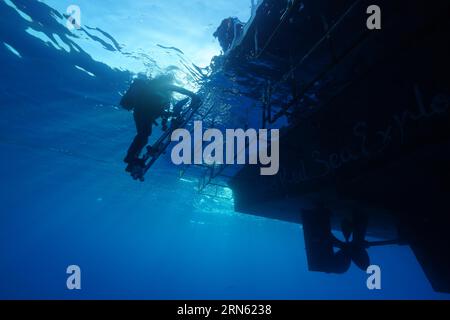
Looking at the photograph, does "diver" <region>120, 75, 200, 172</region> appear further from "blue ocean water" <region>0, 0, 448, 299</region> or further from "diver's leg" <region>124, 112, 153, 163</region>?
"blue ocean water" <region>0, 0, 448, 299</region>

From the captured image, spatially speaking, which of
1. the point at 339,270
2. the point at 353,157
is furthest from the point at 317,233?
the point at 353,157

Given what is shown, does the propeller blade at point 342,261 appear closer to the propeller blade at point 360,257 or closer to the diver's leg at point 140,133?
the propeller blade at point 360,257

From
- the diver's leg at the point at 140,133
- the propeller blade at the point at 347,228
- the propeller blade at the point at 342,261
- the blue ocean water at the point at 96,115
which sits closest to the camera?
the propeller blade at the point at 342,261

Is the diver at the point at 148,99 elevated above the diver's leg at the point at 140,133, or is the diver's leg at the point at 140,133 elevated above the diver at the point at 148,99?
the diver at the point at 148,99

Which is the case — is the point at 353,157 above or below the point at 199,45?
below

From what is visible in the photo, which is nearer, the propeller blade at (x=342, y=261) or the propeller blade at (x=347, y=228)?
the propeller blade at (x=342, y=261)

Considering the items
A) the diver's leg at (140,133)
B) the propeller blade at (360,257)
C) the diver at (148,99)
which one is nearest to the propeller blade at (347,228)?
the propeller blade at (360,257)

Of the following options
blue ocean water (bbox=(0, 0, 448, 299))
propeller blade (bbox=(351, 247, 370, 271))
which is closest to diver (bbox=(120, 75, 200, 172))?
blue ocean water (bbox=(0, 0, 448, 299))

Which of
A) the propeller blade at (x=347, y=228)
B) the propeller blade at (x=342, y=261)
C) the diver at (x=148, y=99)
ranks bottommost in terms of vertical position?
the propeller blade at (x=342, y=261)

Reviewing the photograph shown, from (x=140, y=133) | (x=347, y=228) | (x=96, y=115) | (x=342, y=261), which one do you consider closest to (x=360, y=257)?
(x=342, y=261)

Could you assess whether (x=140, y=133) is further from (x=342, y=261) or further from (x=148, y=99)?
(x=342, y=261)

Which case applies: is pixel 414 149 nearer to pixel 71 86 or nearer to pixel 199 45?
pixel 199 45
